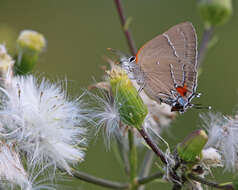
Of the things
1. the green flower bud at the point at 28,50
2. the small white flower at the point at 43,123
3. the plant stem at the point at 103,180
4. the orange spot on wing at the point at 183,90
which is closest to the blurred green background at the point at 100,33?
the green flower bud at the point at 28,50

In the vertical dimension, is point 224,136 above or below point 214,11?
below

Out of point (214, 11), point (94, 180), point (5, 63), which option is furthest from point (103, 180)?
point (214, 11)

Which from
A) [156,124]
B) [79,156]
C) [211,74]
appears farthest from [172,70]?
[211,74]

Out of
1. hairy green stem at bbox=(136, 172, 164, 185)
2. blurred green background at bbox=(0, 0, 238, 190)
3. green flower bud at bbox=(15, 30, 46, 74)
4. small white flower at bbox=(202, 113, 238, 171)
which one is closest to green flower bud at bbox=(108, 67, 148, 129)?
hairy green stem at bbox=(136, 172, 164, 185)

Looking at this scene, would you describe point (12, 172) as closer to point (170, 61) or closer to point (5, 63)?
point (5, 63)

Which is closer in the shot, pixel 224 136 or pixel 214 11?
pixel 224 136

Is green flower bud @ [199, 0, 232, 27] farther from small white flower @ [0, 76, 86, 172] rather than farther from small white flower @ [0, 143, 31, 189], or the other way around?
small white flower @ [0, 143, 31, 189]

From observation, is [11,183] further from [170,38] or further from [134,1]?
[134,1]

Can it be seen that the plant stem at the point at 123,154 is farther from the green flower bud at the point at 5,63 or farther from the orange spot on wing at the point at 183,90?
the green flower bud at the point at 5,63
